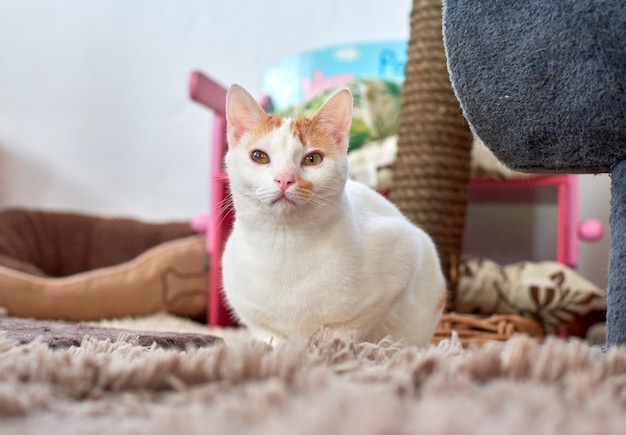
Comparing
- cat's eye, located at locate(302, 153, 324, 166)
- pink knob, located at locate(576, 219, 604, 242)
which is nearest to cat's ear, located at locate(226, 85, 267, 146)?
cat's eye, located at locate(302, 153, 324, 166)

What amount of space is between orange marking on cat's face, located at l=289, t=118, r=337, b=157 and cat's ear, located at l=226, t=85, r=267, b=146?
7 cm

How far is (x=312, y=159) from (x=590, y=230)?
3.92 ft

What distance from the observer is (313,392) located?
1.56ft

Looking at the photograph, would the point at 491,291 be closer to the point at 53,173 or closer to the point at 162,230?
the point at 162,230

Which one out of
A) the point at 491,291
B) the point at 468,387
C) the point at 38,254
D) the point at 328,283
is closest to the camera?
the point at 468,387

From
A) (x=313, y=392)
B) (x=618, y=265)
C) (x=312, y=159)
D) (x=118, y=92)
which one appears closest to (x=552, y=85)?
(x=618, y=265)

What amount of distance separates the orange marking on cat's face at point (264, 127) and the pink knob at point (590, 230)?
121 centimetres

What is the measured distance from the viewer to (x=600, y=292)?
61.9 inches

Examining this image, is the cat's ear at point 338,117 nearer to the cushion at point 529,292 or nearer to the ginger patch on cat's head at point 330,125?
the ginger patch on cat's head at point 330,125

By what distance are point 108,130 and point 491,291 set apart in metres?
1.80

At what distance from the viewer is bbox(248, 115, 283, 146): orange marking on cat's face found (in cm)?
97

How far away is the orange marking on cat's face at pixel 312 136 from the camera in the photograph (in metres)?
0.96

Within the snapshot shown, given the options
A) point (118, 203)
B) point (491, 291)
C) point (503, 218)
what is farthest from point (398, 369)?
point (118, 203)

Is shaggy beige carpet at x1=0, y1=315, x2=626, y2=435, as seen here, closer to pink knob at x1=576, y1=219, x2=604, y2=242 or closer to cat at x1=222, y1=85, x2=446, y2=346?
cat at x1=222, y1=85, x2=446, y2=346
